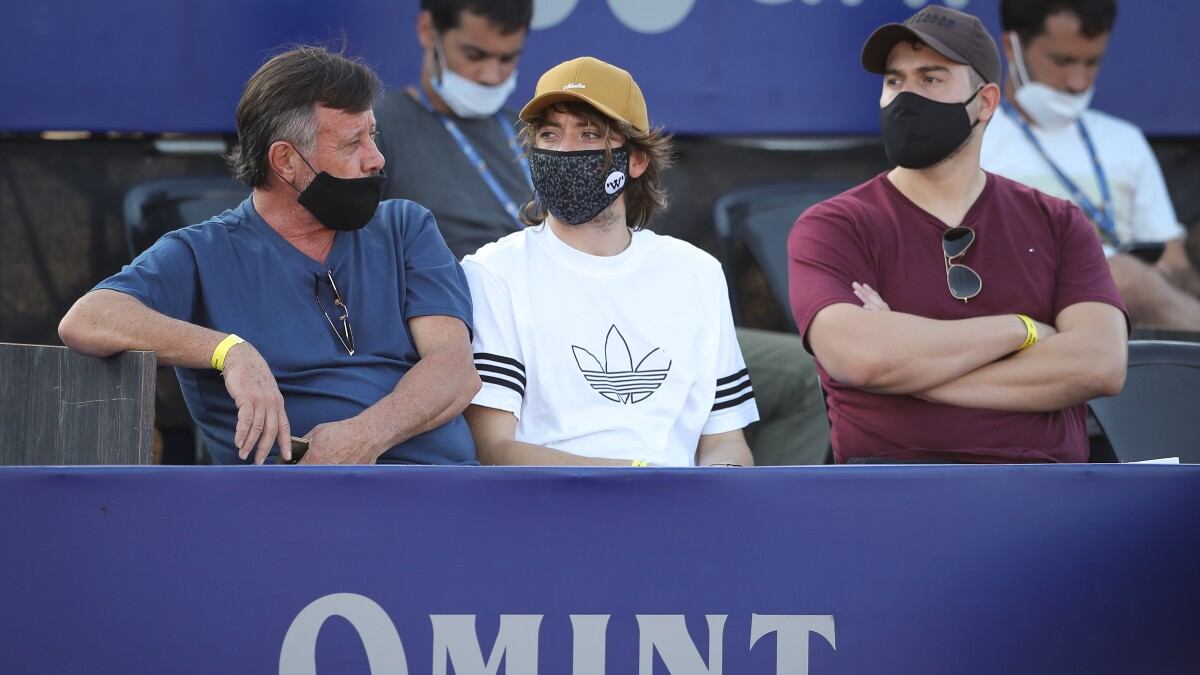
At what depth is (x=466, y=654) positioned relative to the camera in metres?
1.96

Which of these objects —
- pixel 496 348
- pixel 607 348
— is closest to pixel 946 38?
pixel 607 348

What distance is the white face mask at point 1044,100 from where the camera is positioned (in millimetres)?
4949

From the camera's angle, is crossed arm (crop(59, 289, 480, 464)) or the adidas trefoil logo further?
the adidas trefoil logo

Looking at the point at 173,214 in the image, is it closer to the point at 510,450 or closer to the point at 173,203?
the point at 173,203

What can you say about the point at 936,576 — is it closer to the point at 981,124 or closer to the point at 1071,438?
the point at 1071,438

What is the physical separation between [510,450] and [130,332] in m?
0.77

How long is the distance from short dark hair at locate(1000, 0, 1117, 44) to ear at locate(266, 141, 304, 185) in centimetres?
301

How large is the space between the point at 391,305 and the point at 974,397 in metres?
1.20

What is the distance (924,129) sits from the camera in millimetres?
3115

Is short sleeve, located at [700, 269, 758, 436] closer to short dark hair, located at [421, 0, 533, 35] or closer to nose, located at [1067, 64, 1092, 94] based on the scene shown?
short dark hair, located at [421, 0, 533, 35]

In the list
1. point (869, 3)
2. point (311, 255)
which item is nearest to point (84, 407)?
point (311, 255)

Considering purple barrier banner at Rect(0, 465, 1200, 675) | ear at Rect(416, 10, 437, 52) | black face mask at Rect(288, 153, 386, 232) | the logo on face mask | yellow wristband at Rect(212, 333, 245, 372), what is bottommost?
purple barrier banner at Rect(0, 465, 1200, 675)

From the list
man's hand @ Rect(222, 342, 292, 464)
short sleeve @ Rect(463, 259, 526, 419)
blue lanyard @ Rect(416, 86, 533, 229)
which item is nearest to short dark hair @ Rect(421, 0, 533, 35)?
blue lanyard @ Rect(416, 86, 533, 229)

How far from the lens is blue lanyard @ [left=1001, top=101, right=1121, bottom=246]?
486cm
